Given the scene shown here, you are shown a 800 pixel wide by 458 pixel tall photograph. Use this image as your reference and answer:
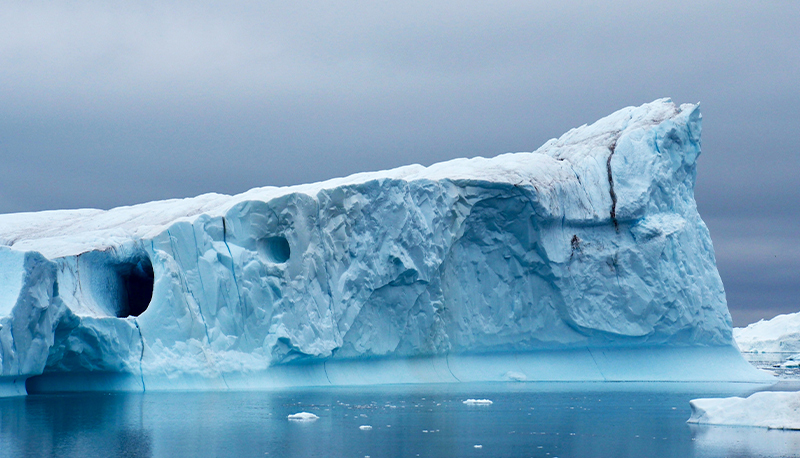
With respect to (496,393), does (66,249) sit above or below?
above

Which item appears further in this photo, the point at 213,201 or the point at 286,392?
the point at 213,201

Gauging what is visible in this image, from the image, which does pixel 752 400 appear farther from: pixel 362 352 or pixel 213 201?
pixel 213 201

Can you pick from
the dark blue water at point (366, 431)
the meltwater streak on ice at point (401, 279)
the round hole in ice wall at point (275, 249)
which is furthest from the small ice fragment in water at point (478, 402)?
the round hole in ice wall at point (275, 249)

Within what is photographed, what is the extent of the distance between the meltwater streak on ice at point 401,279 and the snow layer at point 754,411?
8.85 metres

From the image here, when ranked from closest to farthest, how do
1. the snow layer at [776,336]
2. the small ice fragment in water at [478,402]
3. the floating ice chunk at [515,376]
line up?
1. the small ice fragment in water at [478,402]
2. the floating ice chunk at [515,376]
3. the snow layer at [776,336]

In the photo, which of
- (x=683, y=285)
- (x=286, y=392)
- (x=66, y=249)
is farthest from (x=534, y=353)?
(x=66, y=249)

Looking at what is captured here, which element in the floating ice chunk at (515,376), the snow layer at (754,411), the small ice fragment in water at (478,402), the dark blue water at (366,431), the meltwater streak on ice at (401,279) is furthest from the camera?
the floating ice chunk at (515,376)

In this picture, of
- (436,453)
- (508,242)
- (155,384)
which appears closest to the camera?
(436,453)

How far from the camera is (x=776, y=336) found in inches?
2044

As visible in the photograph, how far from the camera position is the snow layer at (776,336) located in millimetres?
50906

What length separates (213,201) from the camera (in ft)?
72.5

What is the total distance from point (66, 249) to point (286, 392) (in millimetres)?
5589

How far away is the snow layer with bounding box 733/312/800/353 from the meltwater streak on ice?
2853 cm

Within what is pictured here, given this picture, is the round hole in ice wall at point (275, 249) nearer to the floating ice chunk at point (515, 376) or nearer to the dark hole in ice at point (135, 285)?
the dark hole in ice at point (135, 285)
